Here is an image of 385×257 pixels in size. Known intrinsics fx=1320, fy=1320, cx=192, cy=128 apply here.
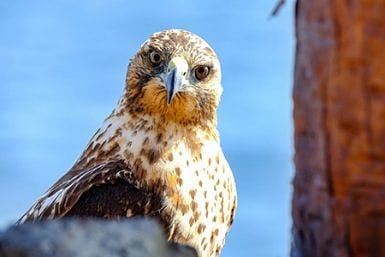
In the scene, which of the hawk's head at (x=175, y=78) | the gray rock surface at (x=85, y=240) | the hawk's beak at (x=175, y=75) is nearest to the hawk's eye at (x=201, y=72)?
the hawk's head at (x=175, y=78)

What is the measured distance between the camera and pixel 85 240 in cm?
263

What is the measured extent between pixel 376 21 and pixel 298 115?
287 millimetres

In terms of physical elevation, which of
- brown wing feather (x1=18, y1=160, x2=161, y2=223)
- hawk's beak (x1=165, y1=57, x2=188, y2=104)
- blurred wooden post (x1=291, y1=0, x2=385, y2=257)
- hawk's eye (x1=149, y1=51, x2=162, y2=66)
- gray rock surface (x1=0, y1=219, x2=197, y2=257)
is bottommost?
gray rock surface (x1=0, y1=219, x2=197, y2=257)

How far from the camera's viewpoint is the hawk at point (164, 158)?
547cm

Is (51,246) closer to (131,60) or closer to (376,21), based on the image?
(376,21)

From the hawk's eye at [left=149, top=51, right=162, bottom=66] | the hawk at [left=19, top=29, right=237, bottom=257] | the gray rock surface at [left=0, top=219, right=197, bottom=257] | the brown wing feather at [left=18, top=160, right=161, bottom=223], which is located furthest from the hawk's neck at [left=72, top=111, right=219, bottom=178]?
the gray rock surface at [left=0, top=219, right=197, bottom=257]

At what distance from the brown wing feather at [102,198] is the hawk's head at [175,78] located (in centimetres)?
39

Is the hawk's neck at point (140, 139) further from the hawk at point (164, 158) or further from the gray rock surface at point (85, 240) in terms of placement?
the gray rock surface at point (85, 240)

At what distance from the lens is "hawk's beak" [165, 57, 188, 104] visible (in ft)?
18.5

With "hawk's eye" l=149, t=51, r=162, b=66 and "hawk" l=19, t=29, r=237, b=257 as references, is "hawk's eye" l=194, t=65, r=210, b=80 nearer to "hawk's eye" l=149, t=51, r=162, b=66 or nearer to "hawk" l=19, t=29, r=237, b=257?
"hawk" l=19, t=29, r=237, b=257

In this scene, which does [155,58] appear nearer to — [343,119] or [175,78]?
[175,78]

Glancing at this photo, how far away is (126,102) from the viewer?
6000 mm

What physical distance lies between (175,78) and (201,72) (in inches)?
13.3

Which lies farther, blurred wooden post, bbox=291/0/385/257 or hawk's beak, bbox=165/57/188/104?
hawk's beak, bbox=165/57/188/104
